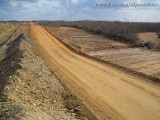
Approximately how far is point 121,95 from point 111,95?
0.40 m

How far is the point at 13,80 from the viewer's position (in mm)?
5625

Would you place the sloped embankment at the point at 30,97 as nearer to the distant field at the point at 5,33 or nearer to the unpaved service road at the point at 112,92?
the unpaved service road at the point at 112,92

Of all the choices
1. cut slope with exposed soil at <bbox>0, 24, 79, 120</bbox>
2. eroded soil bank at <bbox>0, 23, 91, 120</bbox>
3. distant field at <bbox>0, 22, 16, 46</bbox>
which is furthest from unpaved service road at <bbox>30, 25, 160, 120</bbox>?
distant field at <bbox>0, 22, 16, 46</bbox>

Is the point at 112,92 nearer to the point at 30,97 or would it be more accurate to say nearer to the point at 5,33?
the point at 30,97

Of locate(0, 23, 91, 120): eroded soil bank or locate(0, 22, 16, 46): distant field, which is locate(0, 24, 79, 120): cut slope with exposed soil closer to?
locate(0, 23, 91, 120): eroded soil bank

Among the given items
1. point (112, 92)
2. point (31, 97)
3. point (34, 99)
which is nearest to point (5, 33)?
point (31, 97)

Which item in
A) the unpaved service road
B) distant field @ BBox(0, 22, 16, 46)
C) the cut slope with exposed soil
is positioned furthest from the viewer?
distant field @ BBox(0, 22, 16, 46)

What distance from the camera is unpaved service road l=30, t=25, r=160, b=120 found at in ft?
16.2

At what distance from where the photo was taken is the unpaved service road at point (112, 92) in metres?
4.93

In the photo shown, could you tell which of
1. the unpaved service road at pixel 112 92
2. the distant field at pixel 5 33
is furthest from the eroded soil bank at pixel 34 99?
the distant field at pixel 5 33

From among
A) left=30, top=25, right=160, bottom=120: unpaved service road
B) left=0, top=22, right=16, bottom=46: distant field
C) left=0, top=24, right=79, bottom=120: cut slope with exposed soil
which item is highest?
left=0, top=22, right=16, bottom=46: distant field

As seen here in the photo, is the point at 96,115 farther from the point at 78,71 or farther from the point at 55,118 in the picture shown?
the point at 78,71

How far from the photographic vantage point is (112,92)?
6.30 m

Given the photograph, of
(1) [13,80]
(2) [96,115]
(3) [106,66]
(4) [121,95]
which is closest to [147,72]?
(3) [106,66]
